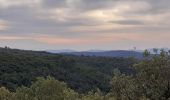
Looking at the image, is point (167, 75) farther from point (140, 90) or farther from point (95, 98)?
point (95, 98)

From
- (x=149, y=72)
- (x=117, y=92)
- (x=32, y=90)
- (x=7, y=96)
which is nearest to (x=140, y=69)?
(x=149, y=72)

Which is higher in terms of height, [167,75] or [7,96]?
[167,75]

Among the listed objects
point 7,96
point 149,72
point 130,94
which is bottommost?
point 7,96

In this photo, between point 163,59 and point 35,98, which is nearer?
point 163,59

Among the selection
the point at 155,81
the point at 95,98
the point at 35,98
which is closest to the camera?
the point at 155,81

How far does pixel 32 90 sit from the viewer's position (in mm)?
50812

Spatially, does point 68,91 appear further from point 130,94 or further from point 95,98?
point 130,94

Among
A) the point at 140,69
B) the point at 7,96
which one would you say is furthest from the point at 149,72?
the point at 7,96

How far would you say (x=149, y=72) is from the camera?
2830 cm

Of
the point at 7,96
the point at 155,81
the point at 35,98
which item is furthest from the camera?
the point at 7,96

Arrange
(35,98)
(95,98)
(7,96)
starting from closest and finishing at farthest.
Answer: (95,98), (35,98), (7,96)

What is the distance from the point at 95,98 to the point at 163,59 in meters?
8.69

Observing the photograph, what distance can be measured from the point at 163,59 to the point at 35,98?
24207 mm

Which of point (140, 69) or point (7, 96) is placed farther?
point (7, 96)
